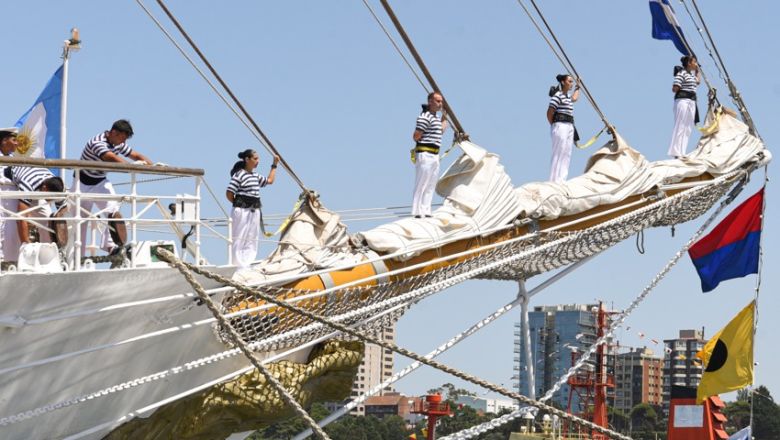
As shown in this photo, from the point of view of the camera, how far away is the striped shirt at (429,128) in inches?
499

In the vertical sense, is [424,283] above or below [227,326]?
above

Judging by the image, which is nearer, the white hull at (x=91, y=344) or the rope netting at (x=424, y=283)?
the white hull at (x=91, y=344)

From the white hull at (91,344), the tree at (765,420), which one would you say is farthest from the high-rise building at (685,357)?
the white hull at (91,344)

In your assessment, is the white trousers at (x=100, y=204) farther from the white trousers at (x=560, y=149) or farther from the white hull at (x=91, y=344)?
the white trousers at (x=560, y=149)

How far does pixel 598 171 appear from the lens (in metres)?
13.9

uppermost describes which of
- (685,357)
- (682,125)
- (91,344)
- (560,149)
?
(685,357)

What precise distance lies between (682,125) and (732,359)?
2.62 m

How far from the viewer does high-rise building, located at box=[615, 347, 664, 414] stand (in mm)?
109625

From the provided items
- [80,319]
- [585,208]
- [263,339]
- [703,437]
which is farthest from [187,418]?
[703,437]

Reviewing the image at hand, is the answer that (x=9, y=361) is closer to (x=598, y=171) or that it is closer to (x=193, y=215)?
(x=193, y=215)

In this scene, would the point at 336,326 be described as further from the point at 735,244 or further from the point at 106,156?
the point at 735,244

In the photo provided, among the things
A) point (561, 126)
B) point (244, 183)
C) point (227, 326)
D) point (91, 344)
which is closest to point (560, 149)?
point (561, 126)

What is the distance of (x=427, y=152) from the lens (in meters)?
12.7

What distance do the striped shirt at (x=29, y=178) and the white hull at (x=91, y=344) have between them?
3.66ft
